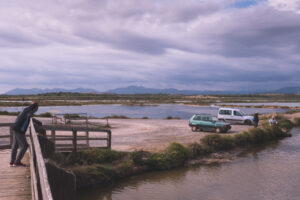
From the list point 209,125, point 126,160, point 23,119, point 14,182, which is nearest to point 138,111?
point 209,125

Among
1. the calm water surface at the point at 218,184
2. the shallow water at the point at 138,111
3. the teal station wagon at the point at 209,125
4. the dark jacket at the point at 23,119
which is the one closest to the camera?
the dark jacket at the point at 23,119

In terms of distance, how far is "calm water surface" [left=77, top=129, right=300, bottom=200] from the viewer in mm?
13594

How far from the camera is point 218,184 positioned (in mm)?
15289

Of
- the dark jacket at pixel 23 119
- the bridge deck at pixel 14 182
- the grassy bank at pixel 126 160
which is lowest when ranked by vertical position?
the grassy bank at pixel 126 160

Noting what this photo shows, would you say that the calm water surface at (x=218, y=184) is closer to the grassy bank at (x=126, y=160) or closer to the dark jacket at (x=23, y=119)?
the grassy bank at (x=126, y=160)

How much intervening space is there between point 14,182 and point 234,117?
30222 mm

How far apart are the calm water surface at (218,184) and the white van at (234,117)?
46.6ft

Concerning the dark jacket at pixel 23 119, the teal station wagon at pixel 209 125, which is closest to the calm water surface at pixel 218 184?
the dark jacket at pixel 23 119

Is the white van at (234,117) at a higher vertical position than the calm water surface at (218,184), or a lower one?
higher

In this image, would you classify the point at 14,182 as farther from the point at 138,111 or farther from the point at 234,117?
the point at 138,111

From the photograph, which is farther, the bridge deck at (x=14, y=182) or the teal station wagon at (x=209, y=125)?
the teal station wagon at (x=209, y=125)

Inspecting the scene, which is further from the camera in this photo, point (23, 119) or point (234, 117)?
point (234, 117)

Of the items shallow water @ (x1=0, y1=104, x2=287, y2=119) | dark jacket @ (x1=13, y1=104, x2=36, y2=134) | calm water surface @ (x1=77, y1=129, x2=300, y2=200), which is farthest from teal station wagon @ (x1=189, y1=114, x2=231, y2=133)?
shallow water @ (x1=0, y1=104, x2=287, y2=119)

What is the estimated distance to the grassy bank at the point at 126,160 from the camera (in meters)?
14.1
